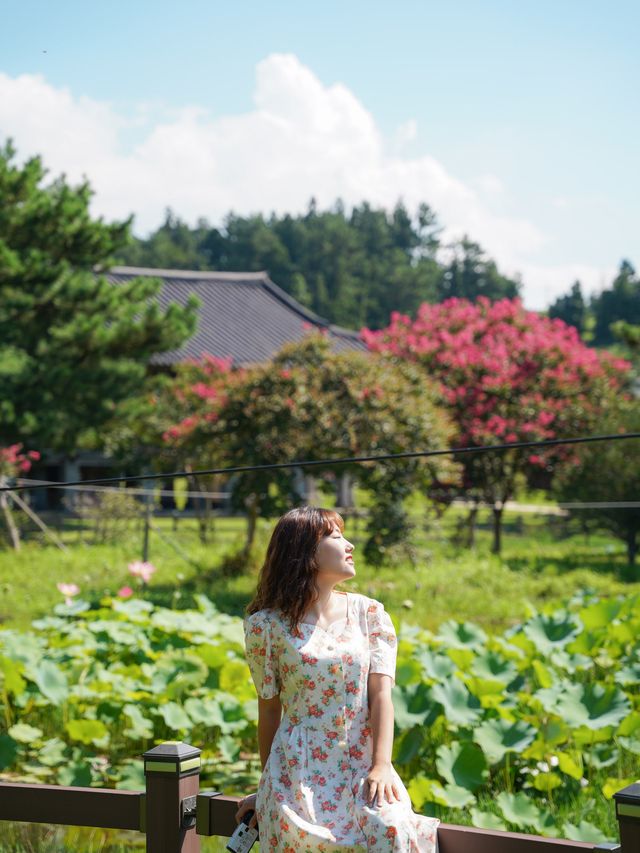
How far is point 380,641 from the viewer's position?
6.06 ft

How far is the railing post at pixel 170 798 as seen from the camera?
75.9 inches

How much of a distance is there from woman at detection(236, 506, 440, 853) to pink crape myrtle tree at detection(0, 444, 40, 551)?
8.61 meters

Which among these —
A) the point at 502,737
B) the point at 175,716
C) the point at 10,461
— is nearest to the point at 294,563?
the point at 502,737

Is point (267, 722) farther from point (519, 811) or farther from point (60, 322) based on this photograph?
point (60, 322)

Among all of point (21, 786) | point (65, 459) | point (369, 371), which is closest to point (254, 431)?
point (369, 371)

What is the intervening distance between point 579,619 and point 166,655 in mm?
1937

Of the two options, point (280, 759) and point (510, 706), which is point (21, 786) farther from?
point (510, 706)

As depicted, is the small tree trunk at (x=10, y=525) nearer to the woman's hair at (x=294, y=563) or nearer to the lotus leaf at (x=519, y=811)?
the lotus leaf at (x=519, y=811)

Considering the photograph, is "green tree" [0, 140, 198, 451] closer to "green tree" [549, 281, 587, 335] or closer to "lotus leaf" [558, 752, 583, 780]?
"lotus leaf" [558, 752, 583, 780]

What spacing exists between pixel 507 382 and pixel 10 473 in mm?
5714

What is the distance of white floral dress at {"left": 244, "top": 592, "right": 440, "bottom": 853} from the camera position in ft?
5.46

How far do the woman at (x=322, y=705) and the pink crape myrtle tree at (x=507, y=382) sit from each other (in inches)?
375

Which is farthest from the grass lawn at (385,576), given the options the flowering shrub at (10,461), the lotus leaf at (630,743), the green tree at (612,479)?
the lotus leaf at (630,743)

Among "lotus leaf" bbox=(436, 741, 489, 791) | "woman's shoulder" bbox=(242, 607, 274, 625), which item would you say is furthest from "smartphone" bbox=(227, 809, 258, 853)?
"lotus leaf" bbox=(436, 741, 489, 791)
